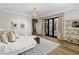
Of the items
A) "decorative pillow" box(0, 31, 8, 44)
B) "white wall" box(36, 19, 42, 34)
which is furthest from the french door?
"decorative pillow" box(0, 31, 8, 44)

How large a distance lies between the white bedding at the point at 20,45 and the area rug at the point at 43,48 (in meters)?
0.13

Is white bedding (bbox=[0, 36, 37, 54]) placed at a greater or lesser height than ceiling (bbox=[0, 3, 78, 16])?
lesser

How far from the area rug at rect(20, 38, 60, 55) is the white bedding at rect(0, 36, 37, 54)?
13 centimetres

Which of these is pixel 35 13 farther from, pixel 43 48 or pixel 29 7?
pixel 43 48

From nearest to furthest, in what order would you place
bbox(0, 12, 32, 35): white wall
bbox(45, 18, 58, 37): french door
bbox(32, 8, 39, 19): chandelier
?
bbox(0, 12, 32, 35): white wall → bbox(32, 8, 39, 19): chandelier → bbox(45, 18, 58, 37): french door

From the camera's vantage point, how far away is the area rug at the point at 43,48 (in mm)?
1811

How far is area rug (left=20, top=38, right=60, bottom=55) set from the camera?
5.94 ft

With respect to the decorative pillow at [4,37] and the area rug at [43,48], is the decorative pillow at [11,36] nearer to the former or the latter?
the decorative pillow at [4,37]

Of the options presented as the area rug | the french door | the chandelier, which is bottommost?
the area rug

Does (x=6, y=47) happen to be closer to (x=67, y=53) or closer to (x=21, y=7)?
(x=21, y=7)

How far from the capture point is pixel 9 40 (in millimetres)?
1729

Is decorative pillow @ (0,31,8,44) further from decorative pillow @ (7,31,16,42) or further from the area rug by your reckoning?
the area rug

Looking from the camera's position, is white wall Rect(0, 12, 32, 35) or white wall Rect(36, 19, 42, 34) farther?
white wall Rect(36, 19, 42, 34)

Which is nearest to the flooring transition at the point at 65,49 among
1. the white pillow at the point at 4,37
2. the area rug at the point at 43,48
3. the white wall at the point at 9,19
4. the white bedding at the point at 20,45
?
the area rug at the point at 43,48
